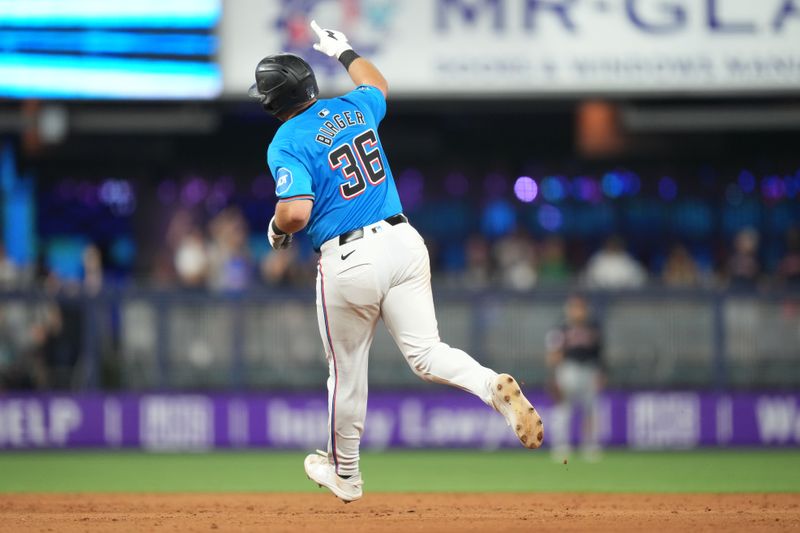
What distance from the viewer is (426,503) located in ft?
27.5

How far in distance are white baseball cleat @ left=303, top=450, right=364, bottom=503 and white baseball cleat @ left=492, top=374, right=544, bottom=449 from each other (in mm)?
1096

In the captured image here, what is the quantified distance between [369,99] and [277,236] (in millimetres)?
988

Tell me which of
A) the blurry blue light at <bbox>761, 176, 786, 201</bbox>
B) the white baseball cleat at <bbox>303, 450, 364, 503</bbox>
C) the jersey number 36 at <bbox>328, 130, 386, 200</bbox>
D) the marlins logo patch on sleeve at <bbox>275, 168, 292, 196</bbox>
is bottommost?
the white baseball cleat at <bbox>303, 450, 364, 503</bbox>

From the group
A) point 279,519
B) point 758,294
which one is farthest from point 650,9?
point 279,519

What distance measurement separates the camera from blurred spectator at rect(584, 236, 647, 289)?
1546 cm

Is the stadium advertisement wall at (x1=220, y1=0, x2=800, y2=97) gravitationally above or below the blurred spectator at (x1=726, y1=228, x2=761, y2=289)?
above

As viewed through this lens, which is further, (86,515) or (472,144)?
(472,144)

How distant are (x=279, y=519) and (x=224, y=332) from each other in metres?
8.44

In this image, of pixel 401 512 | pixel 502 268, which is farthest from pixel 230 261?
pixel 401 512

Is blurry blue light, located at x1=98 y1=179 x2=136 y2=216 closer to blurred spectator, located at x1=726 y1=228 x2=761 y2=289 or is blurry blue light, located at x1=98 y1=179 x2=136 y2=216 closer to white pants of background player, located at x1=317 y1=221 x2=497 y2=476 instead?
blurred spectator, located at x1=726 y1=228 x2=761 y2=289

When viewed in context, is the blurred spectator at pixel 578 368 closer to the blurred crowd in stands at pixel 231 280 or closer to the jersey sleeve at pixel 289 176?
the blurred crowd in stands at pixel 231 280

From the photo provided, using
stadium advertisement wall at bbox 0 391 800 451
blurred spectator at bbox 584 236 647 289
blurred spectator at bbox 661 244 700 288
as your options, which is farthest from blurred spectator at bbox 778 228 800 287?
blurred spectator at bbox 584 236 647 289

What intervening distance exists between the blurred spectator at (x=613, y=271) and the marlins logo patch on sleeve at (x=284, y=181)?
31.0ft

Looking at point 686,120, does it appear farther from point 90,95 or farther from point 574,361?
point 90,95
